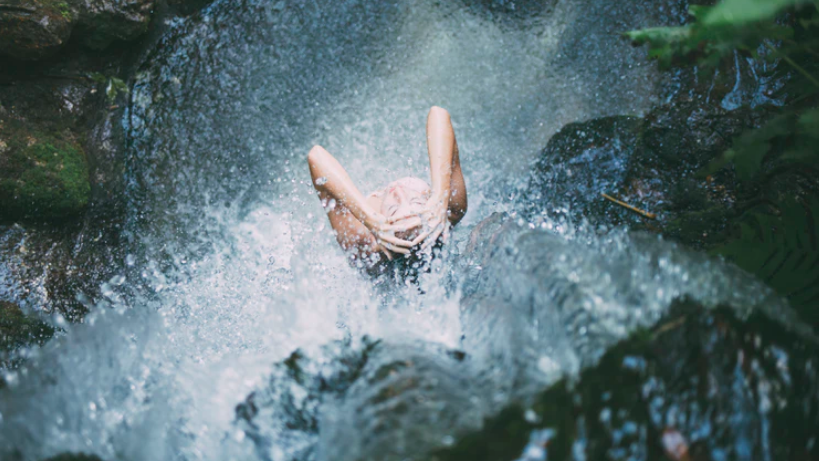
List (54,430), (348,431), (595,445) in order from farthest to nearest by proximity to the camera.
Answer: (54,430) → (348,431) → (595,445)

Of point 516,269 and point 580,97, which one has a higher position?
point 580,97

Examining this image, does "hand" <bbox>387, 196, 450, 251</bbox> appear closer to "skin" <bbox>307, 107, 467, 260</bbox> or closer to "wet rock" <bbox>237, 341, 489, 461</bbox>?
"skin" <bbox>307, 107, 467, 260</bbox>

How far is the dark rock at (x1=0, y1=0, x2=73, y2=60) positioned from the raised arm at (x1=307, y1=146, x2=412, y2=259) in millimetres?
1823

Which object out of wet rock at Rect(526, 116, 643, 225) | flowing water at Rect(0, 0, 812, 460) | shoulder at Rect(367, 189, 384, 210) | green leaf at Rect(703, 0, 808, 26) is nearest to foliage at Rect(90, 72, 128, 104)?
flowing water at Rect(0, 0, 812, 460)

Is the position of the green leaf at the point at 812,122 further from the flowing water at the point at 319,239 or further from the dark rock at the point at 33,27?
the dark rock at the point at 33,27

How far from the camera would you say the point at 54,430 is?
1759mm

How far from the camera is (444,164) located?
261 cm

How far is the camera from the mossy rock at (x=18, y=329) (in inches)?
104

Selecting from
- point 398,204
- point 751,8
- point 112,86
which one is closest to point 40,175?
point 112,86

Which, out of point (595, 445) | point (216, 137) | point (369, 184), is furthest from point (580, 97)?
point (595, 445)

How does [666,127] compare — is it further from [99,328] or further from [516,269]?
[99,328]

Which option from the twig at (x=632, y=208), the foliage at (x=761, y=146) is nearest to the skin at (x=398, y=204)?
the twig at (x=632, y=208)

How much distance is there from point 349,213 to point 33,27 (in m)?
2.21

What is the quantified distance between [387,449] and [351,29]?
3368 mm
